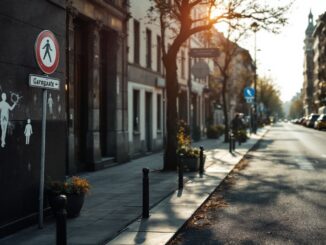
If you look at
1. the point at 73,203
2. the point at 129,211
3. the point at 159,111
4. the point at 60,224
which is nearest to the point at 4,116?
the point at 73,203

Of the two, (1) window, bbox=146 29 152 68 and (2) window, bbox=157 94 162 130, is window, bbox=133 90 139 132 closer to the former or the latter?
(1) window, bbox=146 29 152 68

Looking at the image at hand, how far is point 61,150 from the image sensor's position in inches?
359

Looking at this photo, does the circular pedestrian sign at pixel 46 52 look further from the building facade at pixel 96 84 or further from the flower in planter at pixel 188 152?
the flower in planter at pixel 188 152

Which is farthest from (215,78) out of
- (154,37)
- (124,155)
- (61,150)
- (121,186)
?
(61,150)

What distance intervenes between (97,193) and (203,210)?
9.56 ft

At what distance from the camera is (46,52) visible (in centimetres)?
750

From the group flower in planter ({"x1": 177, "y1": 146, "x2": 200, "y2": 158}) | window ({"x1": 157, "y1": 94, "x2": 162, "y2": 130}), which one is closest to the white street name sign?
flower in planter ({"x1": 177, "y1": 146, "x2": 200, "y2": 158})

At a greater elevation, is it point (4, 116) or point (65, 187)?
point (4, 116)

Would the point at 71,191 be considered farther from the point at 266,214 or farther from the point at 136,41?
the point at 136,41

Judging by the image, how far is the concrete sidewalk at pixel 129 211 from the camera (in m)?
6.99

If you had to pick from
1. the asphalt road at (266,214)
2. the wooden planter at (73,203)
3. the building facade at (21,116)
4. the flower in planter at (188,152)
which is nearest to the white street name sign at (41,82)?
the building facade at (21,116)

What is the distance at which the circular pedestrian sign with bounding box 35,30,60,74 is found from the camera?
286 inches

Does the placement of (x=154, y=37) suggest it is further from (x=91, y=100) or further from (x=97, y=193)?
(x=97, y=193)

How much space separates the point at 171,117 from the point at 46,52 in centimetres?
913
